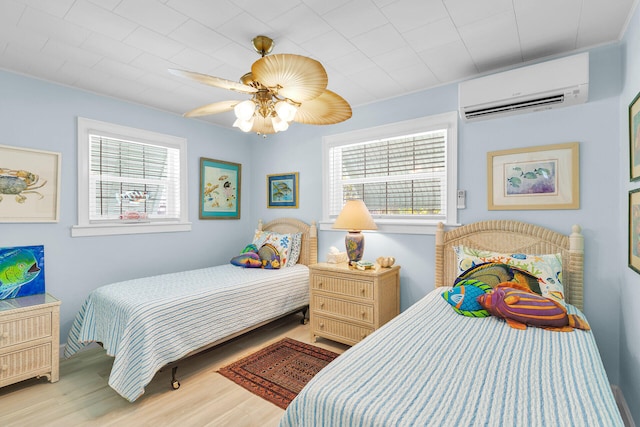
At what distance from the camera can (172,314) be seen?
2.28 m

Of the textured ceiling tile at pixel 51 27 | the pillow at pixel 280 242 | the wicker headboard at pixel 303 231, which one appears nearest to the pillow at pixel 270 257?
the pillow at pixel 280 242

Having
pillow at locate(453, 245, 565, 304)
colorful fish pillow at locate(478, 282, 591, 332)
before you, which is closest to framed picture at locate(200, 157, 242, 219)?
pillow at locate(453, 245, 565, 304)

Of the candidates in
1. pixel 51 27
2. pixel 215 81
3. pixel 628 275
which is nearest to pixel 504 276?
pixel 628 275

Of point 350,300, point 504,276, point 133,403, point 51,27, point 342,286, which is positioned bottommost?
point 133,403

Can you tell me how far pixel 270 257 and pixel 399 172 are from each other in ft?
5.32

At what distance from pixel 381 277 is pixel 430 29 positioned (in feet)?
6.08

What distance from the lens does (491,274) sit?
6.99 ft

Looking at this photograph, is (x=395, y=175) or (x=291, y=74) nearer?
(x=291, y=74)

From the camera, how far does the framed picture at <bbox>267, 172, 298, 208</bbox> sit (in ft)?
12.9

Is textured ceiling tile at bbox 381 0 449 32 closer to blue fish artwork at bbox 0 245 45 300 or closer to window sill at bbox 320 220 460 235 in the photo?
window sill at bbox 320 220 460 235

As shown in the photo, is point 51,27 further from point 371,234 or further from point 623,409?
point 623,409

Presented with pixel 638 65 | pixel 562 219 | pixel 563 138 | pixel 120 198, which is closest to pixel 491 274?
pixel 562 219

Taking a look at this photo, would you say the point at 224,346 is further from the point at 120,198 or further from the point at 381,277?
the point at 120,198

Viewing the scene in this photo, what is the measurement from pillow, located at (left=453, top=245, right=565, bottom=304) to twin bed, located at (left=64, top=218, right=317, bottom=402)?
66.8 inches
